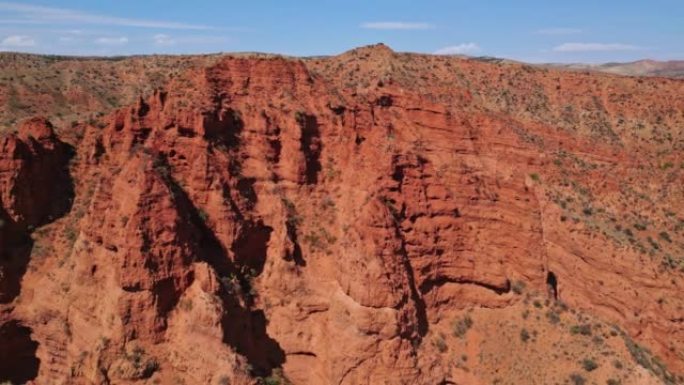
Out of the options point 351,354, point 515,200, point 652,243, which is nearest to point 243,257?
point 351,354

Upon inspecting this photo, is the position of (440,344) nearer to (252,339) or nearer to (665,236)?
(252,339)

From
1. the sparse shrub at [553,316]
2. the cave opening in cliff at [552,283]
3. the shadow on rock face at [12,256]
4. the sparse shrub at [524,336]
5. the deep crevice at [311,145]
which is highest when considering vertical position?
the deep crevice at [311,145]

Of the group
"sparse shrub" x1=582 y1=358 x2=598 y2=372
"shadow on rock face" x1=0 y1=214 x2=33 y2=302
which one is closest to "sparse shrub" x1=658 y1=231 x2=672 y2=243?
"sparse shrub" x1=582 y1=358 x2=598 y2=372

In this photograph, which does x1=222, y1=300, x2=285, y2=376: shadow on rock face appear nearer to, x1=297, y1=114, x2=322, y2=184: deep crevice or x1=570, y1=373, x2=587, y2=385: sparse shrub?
x1=297, y1=114, x2=322, y2=184: deep crevice

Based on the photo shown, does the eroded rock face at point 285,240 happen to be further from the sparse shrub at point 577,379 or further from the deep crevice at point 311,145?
the sparse shrub at point 577,379

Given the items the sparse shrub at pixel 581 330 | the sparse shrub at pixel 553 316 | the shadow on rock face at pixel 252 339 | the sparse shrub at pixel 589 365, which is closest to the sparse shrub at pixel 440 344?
the sparse shrub at pixel 553 316

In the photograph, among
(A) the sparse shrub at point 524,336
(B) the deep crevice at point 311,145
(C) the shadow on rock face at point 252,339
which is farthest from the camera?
(B) the deep crevice at point 311,145
